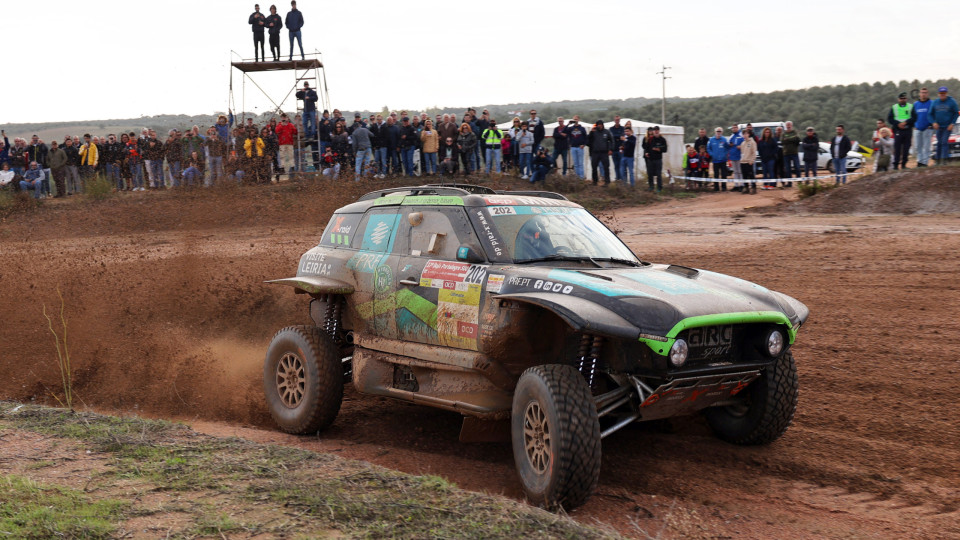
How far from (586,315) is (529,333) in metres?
0.85

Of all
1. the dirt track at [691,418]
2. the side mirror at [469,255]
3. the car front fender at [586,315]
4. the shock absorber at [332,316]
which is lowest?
the dirt track at [691,418]

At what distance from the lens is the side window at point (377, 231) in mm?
7582

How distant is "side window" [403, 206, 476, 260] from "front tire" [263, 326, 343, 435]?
122cm

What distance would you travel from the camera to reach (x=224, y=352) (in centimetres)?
1077

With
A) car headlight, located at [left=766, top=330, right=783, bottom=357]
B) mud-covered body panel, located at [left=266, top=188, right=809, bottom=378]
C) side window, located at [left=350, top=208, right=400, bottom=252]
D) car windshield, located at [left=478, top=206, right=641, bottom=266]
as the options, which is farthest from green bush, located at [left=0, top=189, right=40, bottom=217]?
car headlight, located at [left=766, top=330, right=783, bottom=357]

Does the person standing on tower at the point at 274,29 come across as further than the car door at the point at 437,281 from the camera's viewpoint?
Yes

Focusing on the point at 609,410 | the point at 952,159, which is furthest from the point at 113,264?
the point at 952,159

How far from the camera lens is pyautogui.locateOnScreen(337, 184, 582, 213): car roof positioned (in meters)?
7.10

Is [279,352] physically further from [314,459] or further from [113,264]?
[113,264]

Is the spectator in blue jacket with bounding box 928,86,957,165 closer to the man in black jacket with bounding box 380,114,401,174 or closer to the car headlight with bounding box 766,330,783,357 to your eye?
the man in black jacket with bounding box 380,114,401,174

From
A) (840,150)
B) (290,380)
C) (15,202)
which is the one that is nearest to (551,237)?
(290,380)

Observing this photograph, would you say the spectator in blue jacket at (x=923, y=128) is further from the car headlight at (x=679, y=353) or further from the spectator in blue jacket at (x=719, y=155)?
the car headlight at (x=679, y=353)

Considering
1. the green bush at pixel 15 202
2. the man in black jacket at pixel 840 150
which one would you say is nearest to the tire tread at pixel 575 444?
the man in black jacket at pixel 840 150

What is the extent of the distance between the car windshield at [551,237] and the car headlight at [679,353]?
4.50 feet
